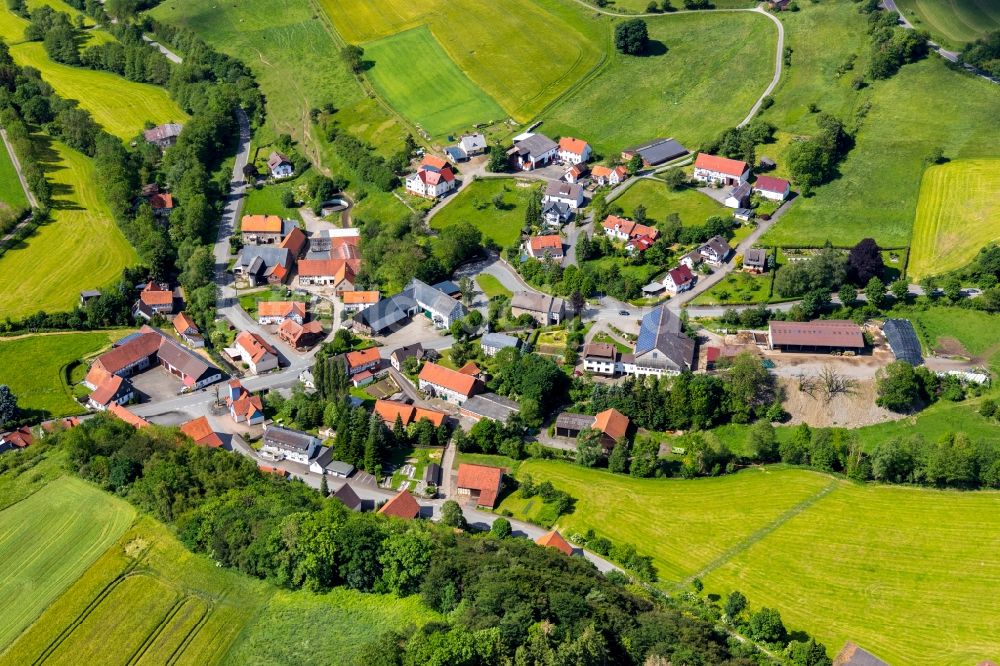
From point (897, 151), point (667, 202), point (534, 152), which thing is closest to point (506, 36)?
point (534, 152)

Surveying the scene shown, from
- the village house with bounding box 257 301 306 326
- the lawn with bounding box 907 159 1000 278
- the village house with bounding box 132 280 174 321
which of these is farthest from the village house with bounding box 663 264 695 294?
the village house with bounding box 132 280 174 321

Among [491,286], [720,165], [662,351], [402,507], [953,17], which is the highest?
[953,17]

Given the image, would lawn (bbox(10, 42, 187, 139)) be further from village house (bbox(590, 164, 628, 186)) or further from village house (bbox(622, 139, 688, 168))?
village house (bbox(622, 139, 688, 168))

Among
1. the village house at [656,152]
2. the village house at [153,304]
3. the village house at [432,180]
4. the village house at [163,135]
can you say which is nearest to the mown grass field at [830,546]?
the village house at [153,304]

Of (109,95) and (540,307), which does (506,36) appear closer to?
(109,95)

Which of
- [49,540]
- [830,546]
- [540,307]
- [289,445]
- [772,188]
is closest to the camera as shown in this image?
[49,540]

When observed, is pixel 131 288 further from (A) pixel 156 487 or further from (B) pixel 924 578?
(B) pixel 924 578
